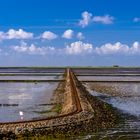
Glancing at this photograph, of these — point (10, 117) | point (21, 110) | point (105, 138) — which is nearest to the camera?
point (105, 138)

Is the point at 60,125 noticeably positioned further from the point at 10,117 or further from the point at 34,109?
the point at 34,109

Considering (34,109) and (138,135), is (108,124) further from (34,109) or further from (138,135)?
(34,109)

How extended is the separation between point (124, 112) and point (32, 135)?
9972 mm

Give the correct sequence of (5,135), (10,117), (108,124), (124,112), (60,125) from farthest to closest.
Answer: (124,112) → (10,117) → (108,124) → (60,125) → (5,135)

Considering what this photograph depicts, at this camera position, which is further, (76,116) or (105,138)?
(76,116)

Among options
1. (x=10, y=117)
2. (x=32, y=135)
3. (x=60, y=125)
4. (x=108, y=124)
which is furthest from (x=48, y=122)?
(x=10, y=117)

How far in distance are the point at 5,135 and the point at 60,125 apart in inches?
120

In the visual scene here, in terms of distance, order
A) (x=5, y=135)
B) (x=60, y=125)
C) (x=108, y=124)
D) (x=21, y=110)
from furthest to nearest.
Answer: (x=21, y=110) → (x=108, y=124) → (x=60, y=125) → (x=5, y=135)

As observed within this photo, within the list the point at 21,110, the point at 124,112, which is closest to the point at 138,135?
the point at 124,112

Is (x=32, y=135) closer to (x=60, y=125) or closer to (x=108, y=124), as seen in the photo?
(x=60, y=125)

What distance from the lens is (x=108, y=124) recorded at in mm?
18844

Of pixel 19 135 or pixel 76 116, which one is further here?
pixel 76 116

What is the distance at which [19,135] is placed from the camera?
14781 millimetres

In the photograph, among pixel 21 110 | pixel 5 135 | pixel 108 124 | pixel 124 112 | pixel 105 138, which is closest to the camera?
pixel 5 135
